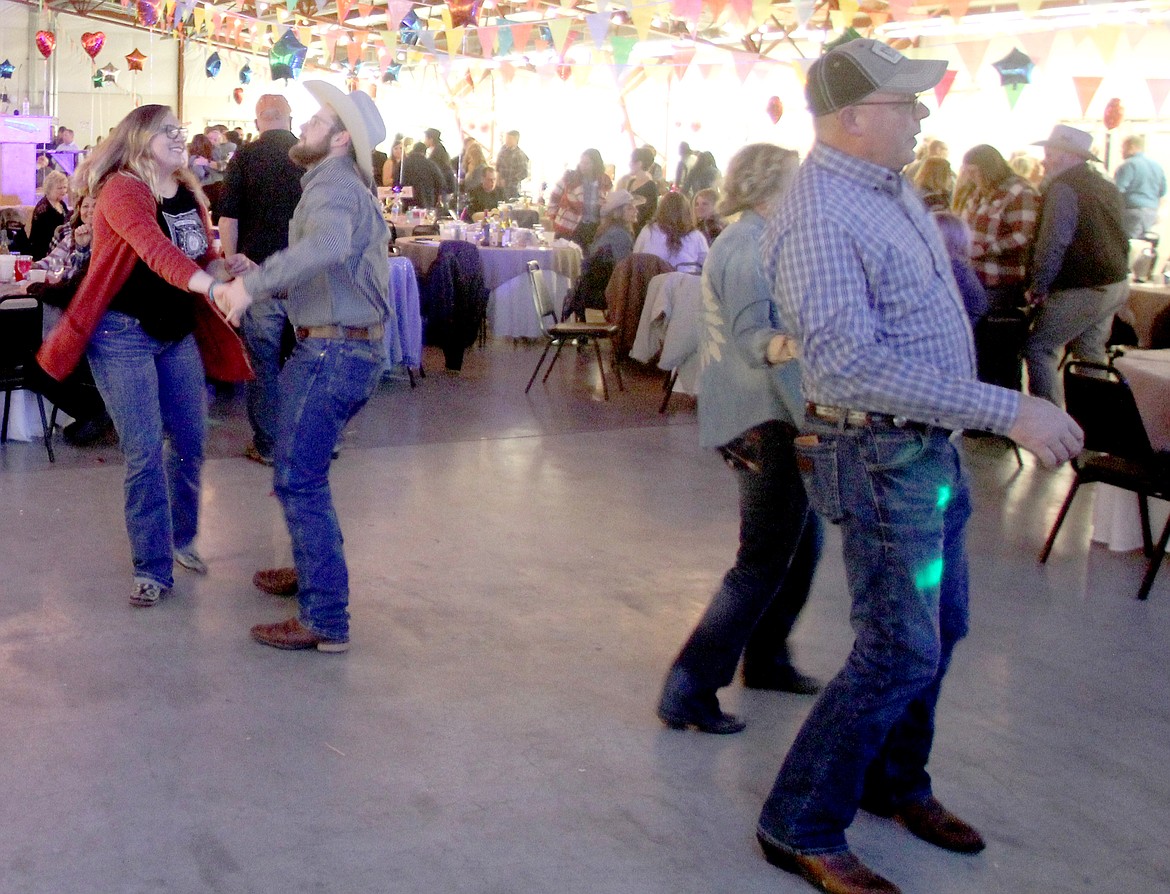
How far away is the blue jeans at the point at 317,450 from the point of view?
3338 millimetres

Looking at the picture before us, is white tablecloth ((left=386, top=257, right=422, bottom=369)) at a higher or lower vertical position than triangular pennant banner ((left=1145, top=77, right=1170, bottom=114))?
lower

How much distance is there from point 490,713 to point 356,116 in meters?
1.52

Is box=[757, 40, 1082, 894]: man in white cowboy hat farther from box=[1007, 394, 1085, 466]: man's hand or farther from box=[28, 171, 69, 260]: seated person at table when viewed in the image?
box=[28, 171, 69, 260]: seated person at table

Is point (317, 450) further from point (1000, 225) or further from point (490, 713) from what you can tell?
point (1000, 225)

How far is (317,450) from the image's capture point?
3.38 metres

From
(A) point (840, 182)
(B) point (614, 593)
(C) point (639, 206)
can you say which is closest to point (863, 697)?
(A) point (840, 182)

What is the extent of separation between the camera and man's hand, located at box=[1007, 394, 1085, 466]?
2012mm

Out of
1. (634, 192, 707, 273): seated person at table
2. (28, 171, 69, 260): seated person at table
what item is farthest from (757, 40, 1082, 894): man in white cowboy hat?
(634, 192, 707, 273): seated person at table

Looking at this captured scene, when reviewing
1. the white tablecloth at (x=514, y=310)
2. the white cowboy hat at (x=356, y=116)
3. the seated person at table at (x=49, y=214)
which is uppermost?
the white cowboy hat at (x=356, y=116)

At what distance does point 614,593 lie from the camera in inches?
163

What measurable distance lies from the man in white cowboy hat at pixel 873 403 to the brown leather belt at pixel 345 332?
140 centimetres

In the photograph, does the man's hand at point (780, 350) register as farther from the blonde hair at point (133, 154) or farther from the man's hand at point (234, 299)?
the blonde hair at point (133, 154)

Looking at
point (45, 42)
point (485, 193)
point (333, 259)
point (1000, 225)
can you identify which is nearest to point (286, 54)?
point (485, 193)

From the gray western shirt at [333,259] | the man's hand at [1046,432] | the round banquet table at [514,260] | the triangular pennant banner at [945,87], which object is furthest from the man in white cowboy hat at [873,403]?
the triangular pennant banner at [945,87]
